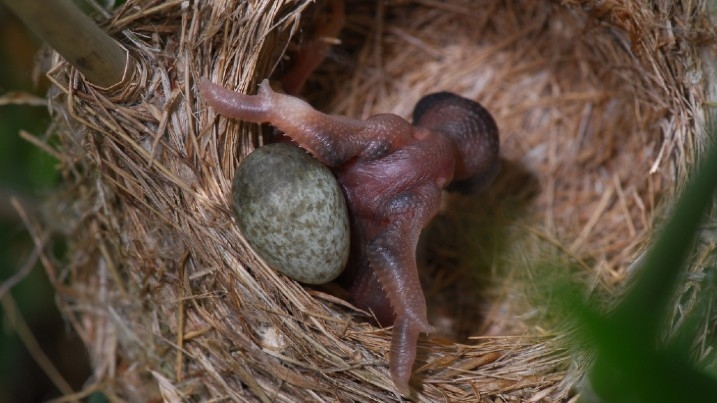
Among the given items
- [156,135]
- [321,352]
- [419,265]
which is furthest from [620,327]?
[419,265]

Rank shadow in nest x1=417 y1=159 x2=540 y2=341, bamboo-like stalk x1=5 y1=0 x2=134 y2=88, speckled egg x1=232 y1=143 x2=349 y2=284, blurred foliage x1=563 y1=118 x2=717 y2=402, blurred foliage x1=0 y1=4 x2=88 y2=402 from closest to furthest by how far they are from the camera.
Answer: blurred foliage x1=563 y1=118 x2=717 y2=402 → bamboo-like stalk x1=5 y1=0 x2=134 y2=88 → speckled egg x1=232 y1=143 x2=349 y2=284 → blurred foliage x1=0 y1=4 x2=88 y2=402 → shadow in nest x1=417 y1=159 x2=540 y2=341

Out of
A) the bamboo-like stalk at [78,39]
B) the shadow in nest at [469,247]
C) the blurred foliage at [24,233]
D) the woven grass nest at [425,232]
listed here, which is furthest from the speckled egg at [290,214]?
the blurred foliage at [24,233]

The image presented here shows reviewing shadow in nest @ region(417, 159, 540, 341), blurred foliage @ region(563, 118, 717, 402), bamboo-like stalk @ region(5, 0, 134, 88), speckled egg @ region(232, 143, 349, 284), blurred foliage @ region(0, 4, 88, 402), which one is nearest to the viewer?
blurred foliage @ region(563, 118, 717, 402)

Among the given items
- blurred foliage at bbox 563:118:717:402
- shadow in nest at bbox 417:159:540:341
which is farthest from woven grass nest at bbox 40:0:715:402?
blurred foliage at bbox 563:118:717:402

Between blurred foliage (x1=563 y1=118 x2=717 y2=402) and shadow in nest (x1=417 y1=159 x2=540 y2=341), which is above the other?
blurred foliage (x1=563 y1=118 x2=717 y2=402)

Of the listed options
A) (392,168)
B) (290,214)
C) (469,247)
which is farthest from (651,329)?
(469,247)

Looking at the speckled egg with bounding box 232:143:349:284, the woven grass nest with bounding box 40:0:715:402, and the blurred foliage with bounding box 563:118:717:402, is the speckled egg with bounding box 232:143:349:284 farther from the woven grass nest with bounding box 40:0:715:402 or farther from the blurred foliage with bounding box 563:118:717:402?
the blurred foliage with bounding box 563:118:717:402

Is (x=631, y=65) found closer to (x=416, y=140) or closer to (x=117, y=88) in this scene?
(x=416, y=140)
